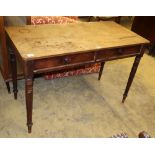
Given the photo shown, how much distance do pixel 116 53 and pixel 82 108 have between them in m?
0.67

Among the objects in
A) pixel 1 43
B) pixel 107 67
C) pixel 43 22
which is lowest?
pixel 107 67

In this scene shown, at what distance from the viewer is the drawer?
1548 mm

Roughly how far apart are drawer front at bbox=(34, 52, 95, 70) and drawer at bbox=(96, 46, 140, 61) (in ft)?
0.25

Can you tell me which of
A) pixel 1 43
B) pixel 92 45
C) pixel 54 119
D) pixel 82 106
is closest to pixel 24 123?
pixel 54 119

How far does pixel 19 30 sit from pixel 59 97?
2.69 feet

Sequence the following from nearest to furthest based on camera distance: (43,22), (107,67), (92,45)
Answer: (92,45) < (43,22) < (107,67)

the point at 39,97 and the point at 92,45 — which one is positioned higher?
the point at 92,45

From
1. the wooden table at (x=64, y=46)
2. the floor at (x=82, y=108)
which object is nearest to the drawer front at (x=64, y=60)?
the wooden table at (x=64, y=46)

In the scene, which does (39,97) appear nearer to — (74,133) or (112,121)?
(74,133)

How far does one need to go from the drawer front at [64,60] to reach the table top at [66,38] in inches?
1.9

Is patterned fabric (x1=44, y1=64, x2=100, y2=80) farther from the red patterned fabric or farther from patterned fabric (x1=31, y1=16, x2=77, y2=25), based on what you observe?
patterned fabric (x1=31, y1=16, x2=77, y2=25)

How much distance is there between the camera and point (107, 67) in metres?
2.79

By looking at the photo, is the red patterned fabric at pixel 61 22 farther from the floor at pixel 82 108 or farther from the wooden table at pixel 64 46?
the wooden table at pixel 64 46

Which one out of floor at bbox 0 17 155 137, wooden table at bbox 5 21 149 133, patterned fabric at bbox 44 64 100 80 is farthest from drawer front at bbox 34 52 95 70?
patterned fabric at bbox 44 64 100 80
